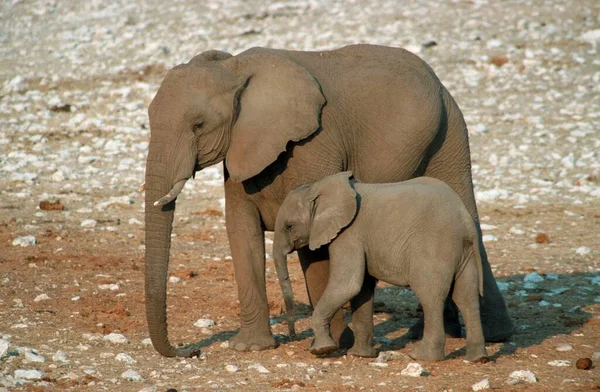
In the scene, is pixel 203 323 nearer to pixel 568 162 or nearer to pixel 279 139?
pixel 279 139

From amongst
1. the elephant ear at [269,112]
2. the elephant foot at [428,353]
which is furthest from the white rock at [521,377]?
the elephant ear at [269,112]

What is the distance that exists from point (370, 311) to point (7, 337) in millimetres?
2518

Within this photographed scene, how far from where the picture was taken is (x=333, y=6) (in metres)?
23.9

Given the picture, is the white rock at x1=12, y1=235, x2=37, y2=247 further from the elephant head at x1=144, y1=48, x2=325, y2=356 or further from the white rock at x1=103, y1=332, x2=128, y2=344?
the elephant head at x1=144, y1=48, x2=325, y2=356

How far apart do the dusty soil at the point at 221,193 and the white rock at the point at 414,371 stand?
0.05 metres

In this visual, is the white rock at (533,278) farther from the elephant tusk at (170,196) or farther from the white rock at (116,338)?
the elephant tusk at (170,196)

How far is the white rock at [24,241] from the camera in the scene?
10.8 m

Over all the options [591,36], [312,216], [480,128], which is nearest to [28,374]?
[312,216]

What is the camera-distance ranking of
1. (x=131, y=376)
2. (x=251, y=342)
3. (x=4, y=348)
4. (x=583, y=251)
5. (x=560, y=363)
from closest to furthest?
(x=131, y=376) < (x=4, y=348) < (x=560, y=363) < (x=251, y=342) < (x=583, y=251)

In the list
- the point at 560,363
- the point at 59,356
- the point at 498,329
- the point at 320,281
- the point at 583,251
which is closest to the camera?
the point at 59,356

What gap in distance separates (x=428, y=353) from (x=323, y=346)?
702 millimetres

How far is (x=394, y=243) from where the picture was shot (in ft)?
23.7

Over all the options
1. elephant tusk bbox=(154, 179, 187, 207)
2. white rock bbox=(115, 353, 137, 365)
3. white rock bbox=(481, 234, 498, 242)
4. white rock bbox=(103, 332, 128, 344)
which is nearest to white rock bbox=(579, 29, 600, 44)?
white rock bbox=(481, 234, 498, 242)

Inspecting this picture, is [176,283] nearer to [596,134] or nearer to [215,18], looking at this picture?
[596,134]
